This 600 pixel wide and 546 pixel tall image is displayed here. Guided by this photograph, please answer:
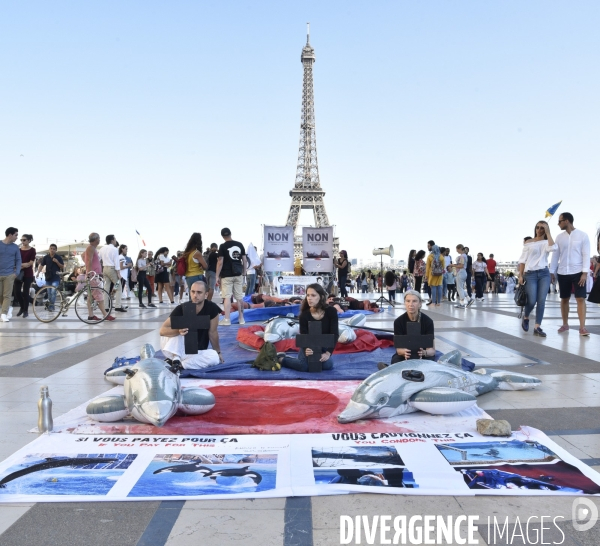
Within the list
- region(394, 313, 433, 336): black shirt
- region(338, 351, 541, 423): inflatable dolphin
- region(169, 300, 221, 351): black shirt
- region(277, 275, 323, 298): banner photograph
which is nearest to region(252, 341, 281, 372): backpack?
region(169, 300, 221, 351): black shirt

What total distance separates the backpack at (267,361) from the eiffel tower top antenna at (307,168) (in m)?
54.3

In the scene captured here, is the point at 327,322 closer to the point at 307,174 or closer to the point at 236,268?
the point at 236,268

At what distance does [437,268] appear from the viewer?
1374 centimetres

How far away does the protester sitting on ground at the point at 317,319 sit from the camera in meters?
5.62

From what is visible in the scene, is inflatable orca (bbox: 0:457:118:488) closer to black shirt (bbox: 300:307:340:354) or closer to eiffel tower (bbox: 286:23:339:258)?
black shirt (bbox: 300:307:340:354)

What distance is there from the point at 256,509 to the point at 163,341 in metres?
3.45

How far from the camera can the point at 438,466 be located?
3049mm

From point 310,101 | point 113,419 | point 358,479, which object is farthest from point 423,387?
point 310,101

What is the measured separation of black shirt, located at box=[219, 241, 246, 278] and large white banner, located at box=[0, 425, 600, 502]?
240 inches

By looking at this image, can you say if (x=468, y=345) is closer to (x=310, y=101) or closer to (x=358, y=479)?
(x=358, y=479)

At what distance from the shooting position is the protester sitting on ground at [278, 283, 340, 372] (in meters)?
5.62

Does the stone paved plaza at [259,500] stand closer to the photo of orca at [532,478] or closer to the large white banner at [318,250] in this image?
the photo of orca at [532,478]

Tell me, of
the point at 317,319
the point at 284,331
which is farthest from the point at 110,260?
the point at 317,319

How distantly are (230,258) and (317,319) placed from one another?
4280 millimetres
